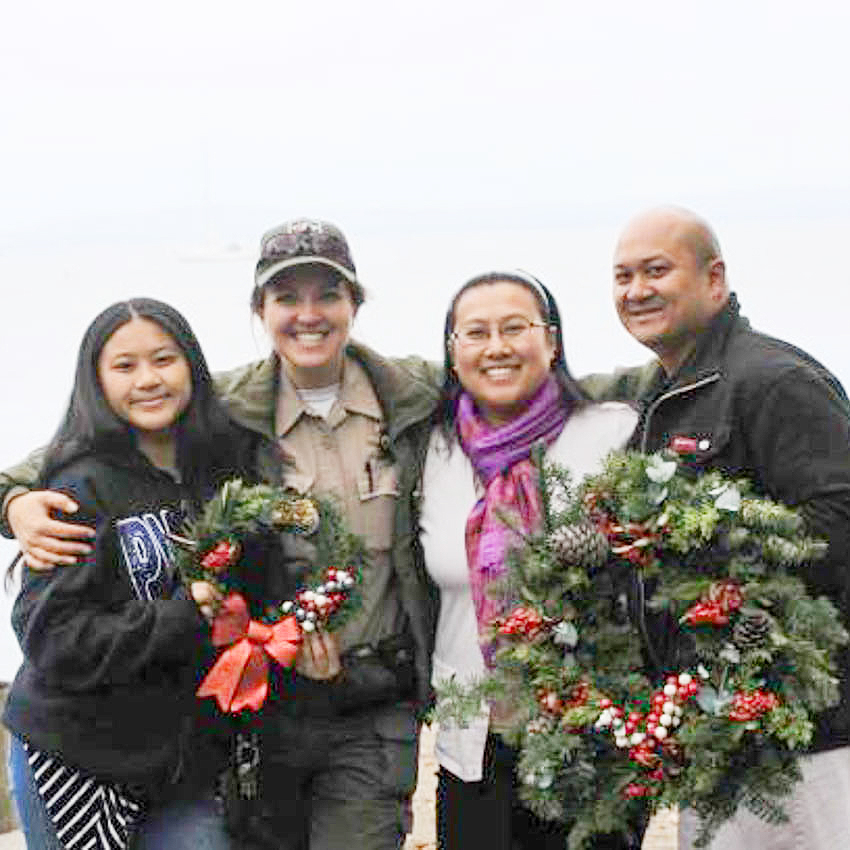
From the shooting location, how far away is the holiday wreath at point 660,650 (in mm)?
3822

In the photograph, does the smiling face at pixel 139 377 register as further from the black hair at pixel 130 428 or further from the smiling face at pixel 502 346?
the smiling face at pixel 502 346

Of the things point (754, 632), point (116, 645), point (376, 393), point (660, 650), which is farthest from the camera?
point (376, 393)

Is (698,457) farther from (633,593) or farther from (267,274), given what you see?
(267,274)

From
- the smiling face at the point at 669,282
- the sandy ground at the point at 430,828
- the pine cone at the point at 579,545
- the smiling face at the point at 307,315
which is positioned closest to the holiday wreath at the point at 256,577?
the smiling face at the point at 307,315

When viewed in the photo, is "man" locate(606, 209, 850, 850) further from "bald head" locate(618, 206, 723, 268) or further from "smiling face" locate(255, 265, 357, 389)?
"smiling face" locate(255, 265, 357, 389)

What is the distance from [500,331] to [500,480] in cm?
38

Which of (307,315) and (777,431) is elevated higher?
(307,315)

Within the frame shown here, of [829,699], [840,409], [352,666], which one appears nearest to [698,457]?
[840,409]

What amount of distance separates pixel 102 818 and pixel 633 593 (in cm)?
144

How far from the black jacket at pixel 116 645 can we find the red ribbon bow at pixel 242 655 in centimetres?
6

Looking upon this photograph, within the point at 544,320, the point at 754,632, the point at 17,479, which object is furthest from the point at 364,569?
the point at 754,632

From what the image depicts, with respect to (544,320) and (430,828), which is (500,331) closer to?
(544,320)

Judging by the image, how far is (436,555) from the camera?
4.60 meters

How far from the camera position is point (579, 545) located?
3959mm
